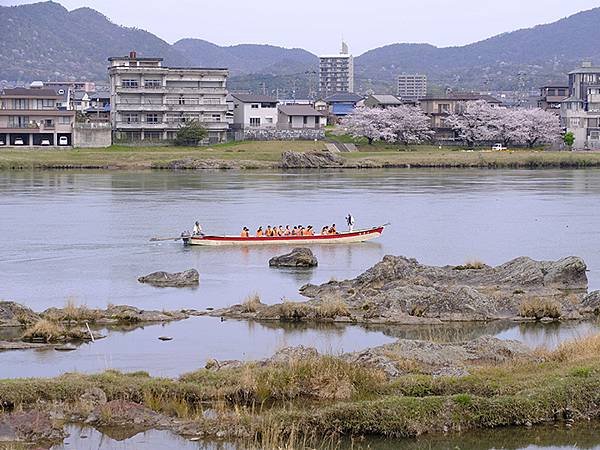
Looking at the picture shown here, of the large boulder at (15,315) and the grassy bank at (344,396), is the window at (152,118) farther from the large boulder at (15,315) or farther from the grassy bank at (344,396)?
the grassy bank at (344,396)

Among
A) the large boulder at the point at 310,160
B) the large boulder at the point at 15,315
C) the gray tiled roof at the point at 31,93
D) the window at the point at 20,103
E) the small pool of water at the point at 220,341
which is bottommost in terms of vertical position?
the small pool of water at the point at 220,341

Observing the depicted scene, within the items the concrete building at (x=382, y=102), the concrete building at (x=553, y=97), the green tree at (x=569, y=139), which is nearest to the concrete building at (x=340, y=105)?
the concrete building at (x=382, y=102)

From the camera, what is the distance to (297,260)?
31609 millimetres

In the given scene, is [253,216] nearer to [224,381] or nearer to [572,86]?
[224,381]

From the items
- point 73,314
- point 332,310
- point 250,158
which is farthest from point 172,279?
point 250,158

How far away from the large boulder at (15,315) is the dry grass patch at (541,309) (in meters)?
10.6

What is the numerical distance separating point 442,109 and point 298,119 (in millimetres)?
14781

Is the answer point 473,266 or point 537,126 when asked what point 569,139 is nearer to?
point 537,126

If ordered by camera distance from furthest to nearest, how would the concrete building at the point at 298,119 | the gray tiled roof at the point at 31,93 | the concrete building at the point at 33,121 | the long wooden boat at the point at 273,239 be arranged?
the concrete building at the point at 298,119
the gray tiled roof at the point at 31,93
the concrete building at the point at 33,121
the long wooden boat at the point at 273,239

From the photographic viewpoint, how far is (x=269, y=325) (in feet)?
72.3

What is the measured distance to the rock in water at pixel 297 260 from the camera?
31.6 meters

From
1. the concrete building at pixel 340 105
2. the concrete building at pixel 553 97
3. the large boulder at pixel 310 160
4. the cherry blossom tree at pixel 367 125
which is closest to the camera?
the large boulder at pixel 310 160

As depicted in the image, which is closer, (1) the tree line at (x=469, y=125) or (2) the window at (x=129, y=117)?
(2) the window at (x=129, y=117)

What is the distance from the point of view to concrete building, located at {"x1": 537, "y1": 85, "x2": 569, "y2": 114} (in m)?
109
